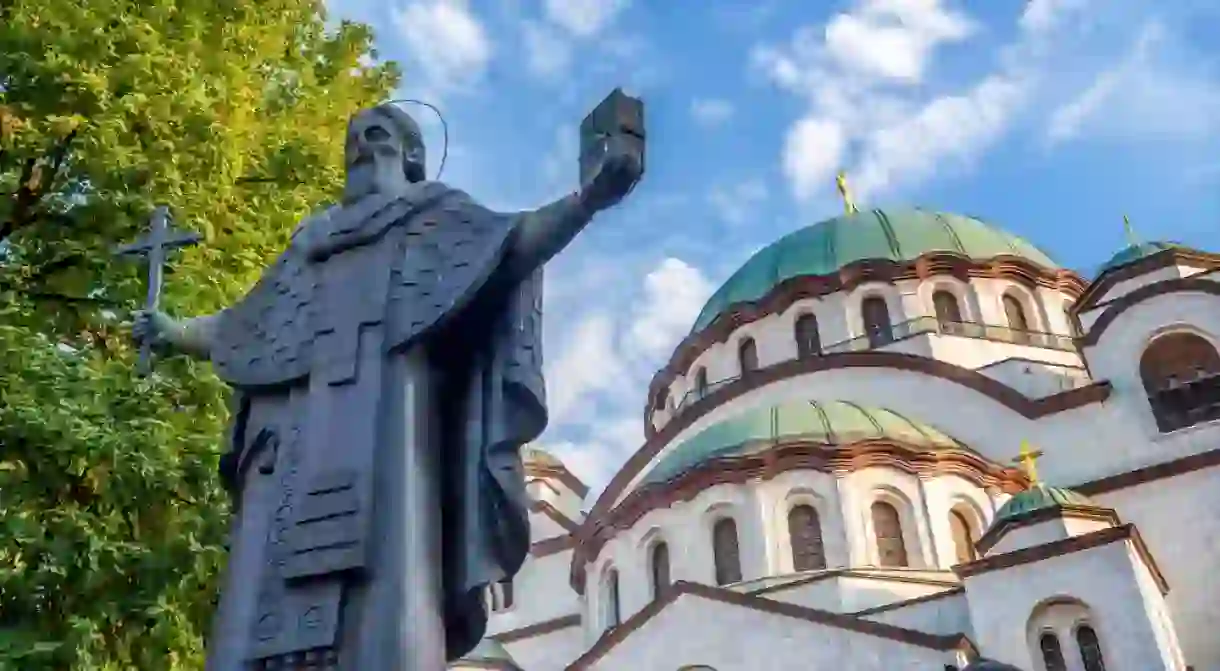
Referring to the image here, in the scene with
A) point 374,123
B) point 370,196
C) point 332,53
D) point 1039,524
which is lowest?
point 370,196

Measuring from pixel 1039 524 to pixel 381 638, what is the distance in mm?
15072

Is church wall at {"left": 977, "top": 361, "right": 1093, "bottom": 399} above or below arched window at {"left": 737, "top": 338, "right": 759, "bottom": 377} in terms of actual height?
below

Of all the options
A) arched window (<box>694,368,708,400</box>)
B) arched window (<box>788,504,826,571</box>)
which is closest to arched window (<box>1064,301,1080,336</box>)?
arched window (<box>788,504,826,571</box>)

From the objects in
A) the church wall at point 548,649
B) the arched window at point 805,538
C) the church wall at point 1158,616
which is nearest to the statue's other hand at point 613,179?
the church wall at point 1158,616

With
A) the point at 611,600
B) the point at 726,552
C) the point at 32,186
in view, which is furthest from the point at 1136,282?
the point at 32,186

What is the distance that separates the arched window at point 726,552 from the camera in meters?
19.0

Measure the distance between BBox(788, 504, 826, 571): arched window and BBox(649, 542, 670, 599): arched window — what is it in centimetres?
221

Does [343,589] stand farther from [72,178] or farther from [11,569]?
[72,178]

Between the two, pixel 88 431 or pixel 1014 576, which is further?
pixel 1014 576

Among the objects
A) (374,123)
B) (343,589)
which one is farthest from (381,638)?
(374,123)

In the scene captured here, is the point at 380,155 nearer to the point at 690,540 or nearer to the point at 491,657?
the point at 690,540

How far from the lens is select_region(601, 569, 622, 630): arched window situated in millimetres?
20375

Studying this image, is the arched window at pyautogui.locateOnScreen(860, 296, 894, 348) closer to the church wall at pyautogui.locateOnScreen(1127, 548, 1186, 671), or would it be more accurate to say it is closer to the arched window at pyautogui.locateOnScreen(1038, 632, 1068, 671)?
the church wall at pyautogui.locateOnScreen(1127, 548, 1186, 671)

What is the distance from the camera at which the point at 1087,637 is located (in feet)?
50.4
